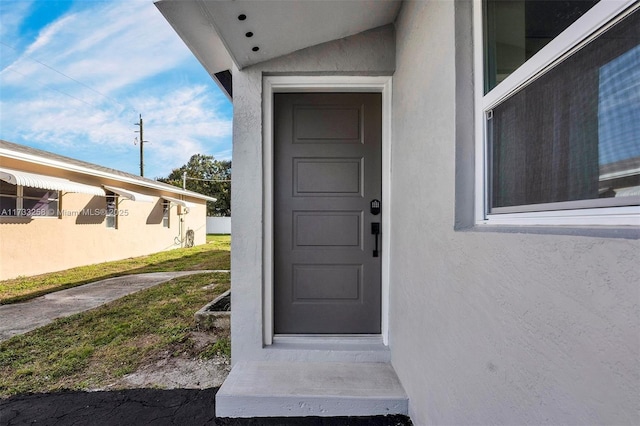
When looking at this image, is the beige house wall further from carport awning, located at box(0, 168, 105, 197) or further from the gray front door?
the gray front door

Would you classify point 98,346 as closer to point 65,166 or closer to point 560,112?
point 560,112

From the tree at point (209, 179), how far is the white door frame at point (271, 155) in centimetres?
1996

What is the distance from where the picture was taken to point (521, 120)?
102cm

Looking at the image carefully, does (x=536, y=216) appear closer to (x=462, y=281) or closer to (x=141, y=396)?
(x=462, y=281)

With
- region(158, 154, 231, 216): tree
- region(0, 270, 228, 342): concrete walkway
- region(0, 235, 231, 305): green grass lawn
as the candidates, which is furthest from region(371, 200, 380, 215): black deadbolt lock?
region(158, 154, 231, 216): tree

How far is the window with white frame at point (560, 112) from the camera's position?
0.66 m

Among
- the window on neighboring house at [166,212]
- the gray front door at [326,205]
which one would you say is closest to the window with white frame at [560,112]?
the gray front door at [326,205]

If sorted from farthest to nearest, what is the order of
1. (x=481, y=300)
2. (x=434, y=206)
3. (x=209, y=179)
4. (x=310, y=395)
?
(x=209, y=179) → (x=310, y=395) → (x=434, y=206) → (x=481, y=300)

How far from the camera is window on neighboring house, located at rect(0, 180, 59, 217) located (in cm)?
582

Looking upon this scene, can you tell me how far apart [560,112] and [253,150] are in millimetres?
1874

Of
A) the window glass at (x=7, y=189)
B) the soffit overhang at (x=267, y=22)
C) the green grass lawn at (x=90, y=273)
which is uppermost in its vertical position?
the soffit overhang at (x=267, y=22)

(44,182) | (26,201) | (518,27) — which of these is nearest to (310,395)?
(518,27)

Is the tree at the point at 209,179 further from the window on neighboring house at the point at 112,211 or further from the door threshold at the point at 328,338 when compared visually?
the door threshold at the point at 328,338

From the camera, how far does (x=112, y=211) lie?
28.0 ft
